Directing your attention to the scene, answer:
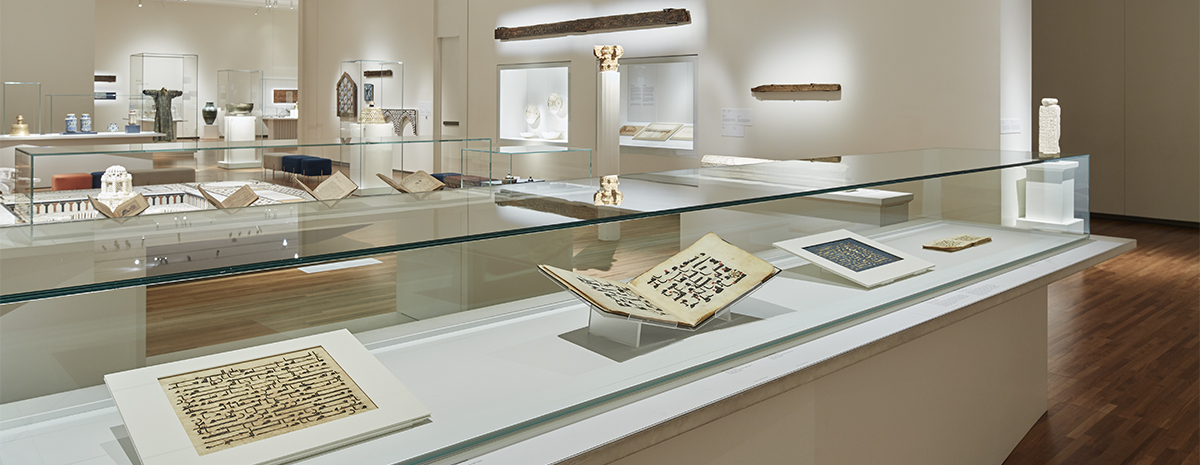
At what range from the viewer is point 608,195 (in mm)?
2055

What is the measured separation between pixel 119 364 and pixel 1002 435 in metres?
2.92

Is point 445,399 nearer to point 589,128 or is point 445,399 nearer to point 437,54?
point 589,128

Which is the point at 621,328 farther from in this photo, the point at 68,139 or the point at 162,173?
the point at 68,139

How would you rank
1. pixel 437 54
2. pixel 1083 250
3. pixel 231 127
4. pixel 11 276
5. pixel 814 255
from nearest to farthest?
pixel 11 276
pixel 814 255
pixel 1083 250
pixel 437 54
pixel 231 127

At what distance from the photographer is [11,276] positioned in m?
1.05

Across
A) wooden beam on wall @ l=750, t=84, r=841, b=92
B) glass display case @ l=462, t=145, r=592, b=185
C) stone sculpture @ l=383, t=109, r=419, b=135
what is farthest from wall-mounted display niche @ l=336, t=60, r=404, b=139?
wooden beam on wall @ l=750, t=84, r=841, b=92

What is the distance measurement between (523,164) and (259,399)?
3992mm

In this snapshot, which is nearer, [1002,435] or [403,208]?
[403,208]

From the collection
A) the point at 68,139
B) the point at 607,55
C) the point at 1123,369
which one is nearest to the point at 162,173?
the point at 607,55

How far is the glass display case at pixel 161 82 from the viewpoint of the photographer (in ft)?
37.9

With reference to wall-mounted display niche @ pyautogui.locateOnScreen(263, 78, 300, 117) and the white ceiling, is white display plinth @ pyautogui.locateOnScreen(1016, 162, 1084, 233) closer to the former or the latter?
the white ceiling

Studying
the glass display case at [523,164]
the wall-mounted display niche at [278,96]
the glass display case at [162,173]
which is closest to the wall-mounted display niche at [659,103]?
the glass display case at [523,164]

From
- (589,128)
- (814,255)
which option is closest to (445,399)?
(814,255)

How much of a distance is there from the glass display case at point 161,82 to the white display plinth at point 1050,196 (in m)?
11.6
